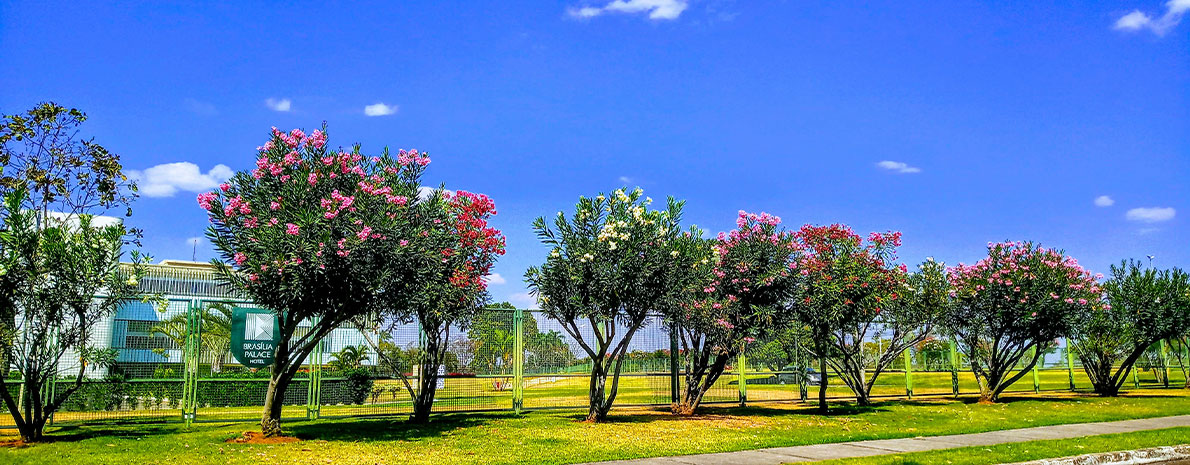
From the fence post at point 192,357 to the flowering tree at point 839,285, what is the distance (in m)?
13.5

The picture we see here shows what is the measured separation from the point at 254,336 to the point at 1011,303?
2059 centimetres

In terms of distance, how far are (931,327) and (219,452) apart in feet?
67.8

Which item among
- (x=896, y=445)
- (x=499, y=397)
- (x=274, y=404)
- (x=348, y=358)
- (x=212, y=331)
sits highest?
(x=212, y=331)

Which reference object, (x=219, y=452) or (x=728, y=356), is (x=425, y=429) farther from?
(x=728, y=356)

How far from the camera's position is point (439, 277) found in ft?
47.4

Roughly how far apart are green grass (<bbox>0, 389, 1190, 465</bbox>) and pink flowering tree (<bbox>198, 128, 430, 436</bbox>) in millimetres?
1684

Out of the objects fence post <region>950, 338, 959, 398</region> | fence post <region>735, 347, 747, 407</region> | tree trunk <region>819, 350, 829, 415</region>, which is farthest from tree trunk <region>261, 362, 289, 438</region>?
fence post <region>950, 338, 959, 398</region>

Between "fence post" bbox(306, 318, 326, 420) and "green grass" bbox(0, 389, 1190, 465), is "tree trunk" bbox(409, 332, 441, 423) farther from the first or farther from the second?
"fence post" bbox(306, 318, 326, 420)

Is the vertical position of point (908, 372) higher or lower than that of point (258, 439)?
higher

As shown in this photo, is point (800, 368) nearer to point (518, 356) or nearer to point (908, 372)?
point (908, 372)

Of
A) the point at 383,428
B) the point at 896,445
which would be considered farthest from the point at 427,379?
the point at 896,445

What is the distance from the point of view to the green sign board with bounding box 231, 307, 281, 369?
17969 mm

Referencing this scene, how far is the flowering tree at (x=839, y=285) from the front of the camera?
20.1 meters

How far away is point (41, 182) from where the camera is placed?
20203 millimetres
